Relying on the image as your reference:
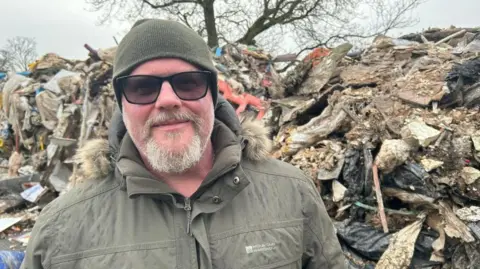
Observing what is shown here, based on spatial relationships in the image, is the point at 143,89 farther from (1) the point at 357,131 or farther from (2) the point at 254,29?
(2) the point at 254,29

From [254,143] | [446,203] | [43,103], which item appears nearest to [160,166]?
[254,143]

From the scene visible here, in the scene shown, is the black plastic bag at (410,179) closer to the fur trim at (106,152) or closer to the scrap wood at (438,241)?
the scrap wood at (438,241)

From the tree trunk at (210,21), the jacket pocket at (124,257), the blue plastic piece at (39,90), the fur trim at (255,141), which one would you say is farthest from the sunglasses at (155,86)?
the tree trunk at (210,21)

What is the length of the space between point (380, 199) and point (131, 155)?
3344mm

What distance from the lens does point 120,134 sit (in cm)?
166

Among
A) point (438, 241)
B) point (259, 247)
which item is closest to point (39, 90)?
point (438, 241)

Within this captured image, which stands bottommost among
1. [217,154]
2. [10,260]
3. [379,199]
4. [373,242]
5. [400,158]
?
[373,242]

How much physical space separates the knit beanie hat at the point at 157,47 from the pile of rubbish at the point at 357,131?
2924mm

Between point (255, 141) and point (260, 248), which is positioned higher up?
point (255, 141)

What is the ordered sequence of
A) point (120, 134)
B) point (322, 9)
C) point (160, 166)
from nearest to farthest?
point (160, 166) → point (120, 134) → point (322, 9)

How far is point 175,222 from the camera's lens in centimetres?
138

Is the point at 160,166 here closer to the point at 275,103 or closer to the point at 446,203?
the point at 446,203

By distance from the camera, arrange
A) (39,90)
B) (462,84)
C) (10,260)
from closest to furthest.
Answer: (10,260) → (462,84) → (39,90)

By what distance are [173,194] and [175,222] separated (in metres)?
0.11
